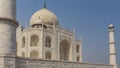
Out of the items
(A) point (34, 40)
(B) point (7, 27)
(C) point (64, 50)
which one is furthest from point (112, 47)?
(C) point (64, 50)

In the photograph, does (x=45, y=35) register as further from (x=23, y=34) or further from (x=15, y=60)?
(x=15, y=60)

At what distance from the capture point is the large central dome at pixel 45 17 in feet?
80.0

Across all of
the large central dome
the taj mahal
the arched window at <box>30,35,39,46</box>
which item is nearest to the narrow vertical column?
the taj mahal

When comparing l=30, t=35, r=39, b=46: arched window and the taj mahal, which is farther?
l=30, t=35, r=39, b=46: arched window

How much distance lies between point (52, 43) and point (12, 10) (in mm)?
12964

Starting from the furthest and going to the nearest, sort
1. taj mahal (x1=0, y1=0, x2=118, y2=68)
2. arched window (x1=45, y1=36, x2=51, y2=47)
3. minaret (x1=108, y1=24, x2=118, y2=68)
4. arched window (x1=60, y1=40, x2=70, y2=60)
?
arched window (x1=60, y1=40, x2=70, y2=60)
arched window (x1=45, y1=36, x2=51, y2=47)
minaret (x1=108, y1=24, x2=118, y2=68)
taj mahal (x1=0, y1=0, x2=118, y2=68)

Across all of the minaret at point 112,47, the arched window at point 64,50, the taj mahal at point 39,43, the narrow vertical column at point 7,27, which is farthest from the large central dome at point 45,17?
the narrow vertical column at point 7,27

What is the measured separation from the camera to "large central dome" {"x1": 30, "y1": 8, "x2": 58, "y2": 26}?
80.0 feet

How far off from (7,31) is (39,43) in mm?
12335

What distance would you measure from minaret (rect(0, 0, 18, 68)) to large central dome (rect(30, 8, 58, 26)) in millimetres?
15367

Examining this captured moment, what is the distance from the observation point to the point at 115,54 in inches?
577

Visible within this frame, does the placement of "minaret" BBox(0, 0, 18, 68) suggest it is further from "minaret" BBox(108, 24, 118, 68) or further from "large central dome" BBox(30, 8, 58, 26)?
"large central dome" BBox(30, 8, 58, 26)

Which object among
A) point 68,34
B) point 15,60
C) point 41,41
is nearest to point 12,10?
point 15,60

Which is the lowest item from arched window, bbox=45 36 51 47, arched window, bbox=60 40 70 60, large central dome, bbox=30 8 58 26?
arched window, bbox=60 40 70 60
